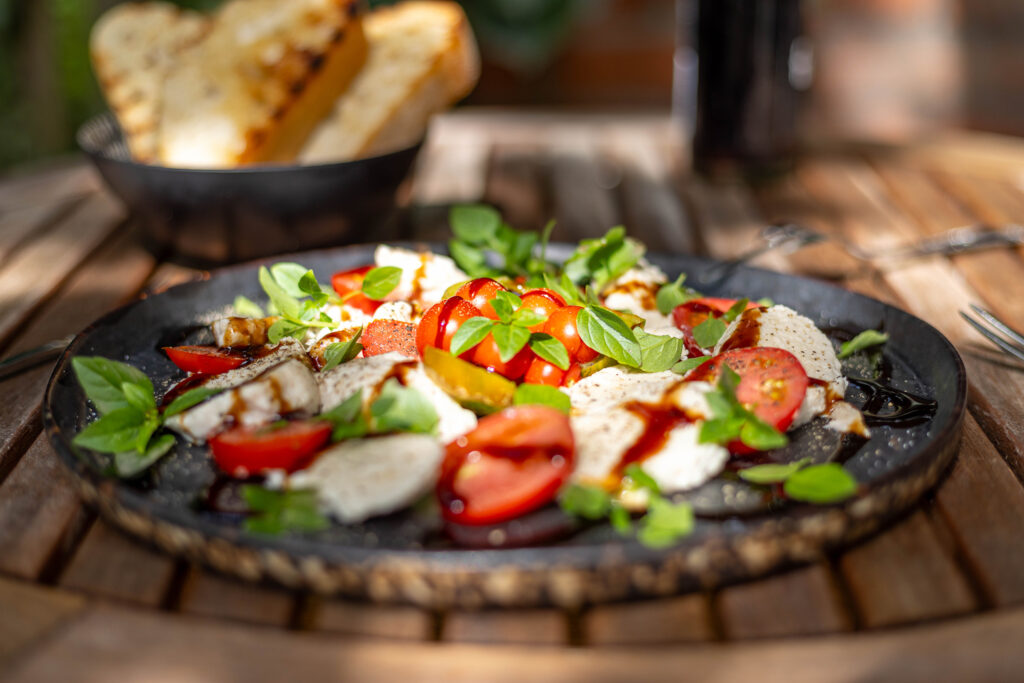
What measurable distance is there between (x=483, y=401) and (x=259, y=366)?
30cm

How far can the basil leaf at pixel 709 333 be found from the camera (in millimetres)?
1140

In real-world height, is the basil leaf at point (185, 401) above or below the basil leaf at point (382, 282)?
above

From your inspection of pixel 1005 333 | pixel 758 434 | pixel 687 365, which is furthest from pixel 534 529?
pixel 1005 333

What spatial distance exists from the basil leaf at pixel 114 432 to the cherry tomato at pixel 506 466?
13.3 inches

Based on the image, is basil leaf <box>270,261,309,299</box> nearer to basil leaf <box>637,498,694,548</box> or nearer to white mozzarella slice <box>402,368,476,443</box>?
white mozzarella slice <box>402,368,476,443</box>

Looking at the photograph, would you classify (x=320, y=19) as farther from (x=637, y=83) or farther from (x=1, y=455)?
(x=637, y=83)

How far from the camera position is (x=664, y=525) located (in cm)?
75

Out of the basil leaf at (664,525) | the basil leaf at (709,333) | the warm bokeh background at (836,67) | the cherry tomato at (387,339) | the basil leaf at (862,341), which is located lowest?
the warm bokeh background at (836,67)

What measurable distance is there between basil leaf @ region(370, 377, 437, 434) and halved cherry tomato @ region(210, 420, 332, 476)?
6 cm

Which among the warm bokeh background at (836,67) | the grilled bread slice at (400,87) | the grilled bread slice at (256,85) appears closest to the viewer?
the grilled bread slice at (256,85)

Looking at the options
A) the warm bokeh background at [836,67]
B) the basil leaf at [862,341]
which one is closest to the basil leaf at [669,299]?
the basil leaf at [862,341]

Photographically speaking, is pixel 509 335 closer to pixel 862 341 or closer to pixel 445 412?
pixel 445 412

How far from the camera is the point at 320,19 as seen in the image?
66.5 inches

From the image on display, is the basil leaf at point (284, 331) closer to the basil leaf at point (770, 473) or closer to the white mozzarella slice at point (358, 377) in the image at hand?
the white mozzarella slice at point (358, 377)
